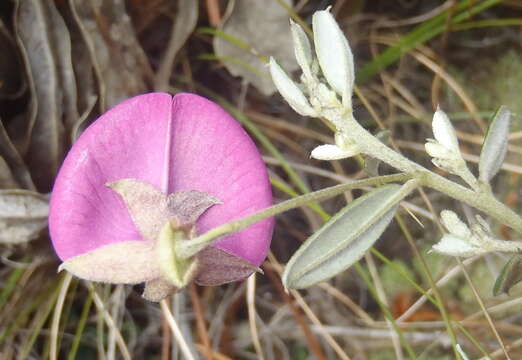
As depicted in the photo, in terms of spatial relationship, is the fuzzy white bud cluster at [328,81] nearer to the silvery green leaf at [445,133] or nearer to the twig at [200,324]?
the silvery green leaf at [445,133]

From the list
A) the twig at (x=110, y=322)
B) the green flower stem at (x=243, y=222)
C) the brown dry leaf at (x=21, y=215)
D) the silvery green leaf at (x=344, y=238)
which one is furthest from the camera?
the twig at (x=110, y=322)

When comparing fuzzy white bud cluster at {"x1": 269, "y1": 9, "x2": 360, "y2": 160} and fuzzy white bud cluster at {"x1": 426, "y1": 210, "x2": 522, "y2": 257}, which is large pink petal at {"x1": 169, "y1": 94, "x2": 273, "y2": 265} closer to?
fuzzy white bud cluster at {"x1": 269, "y1": 9, "x2": 360, "y2": 160}

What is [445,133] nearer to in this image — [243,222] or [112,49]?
[243,222]

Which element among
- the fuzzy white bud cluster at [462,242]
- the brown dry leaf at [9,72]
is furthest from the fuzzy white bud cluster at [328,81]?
the brown dry leaf at [9,72]

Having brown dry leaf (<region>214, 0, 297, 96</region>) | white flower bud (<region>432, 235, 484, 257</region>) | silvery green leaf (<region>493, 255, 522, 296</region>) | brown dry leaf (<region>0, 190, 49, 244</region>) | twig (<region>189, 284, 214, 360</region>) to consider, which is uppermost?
brown dry leaf (<region>214, 0, 297, 96</region>)

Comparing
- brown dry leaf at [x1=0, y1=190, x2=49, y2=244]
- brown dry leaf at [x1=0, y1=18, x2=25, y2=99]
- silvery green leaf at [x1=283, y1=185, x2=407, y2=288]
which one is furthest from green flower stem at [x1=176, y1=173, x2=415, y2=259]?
brown dry leaf at [x1=0, y1=18, x2=25, y2=99]

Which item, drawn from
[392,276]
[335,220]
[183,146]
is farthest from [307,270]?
[392,276]

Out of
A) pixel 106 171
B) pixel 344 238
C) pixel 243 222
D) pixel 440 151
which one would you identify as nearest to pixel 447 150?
pixel 440 151
